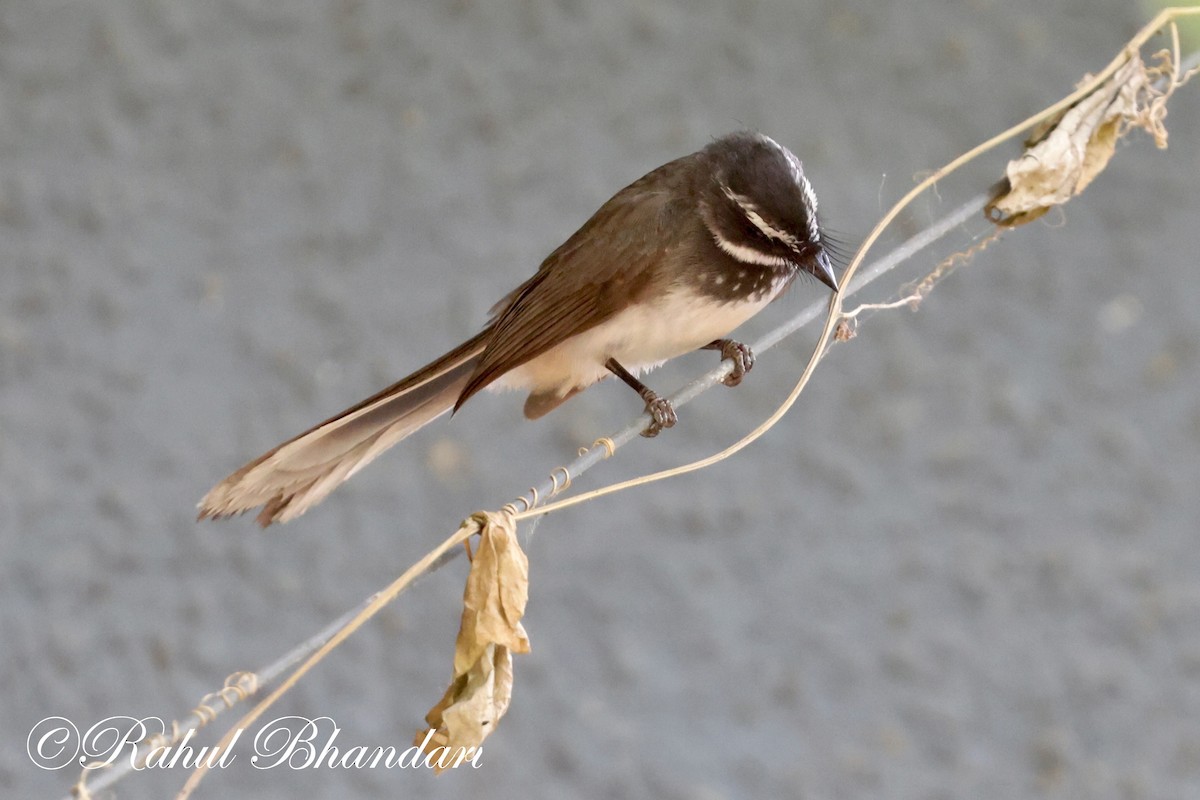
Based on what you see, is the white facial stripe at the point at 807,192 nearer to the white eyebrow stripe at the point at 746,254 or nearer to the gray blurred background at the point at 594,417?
the white eyebrow stripe at the point at 746,254

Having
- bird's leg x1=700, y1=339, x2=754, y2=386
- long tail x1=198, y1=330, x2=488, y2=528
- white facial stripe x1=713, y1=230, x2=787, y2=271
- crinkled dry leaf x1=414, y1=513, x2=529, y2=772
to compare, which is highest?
long tail x1=198, y1=330, x2=488, y2=528

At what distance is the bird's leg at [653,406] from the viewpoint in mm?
828

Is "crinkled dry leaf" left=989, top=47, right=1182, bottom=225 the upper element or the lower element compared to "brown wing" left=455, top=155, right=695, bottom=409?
lower

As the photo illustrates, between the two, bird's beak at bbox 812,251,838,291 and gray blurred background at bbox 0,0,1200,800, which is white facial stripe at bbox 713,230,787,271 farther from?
gray blurred background at bbox 0,0,1200,800

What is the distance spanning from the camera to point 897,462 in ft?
5.77

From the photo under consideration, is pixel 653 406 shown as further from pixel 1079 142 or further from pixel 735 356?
pixel 1079 142

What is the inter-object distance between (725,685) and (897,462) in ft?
1.37

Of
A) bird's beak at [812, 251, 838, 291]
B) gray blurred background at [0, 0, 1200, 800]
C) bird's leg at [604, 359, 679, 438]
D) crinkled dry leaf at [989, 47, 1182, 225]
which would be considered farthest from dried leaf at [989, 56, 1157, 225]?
gray blurred background at [0, 0, 1200, 800]

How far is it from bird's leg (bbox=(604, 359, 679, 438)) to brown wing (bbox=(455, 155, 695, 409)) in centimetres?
5

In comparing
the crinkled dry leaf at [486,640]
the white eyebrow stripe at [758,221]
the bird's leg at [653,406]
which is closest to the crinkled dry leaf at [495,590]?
the crinkled dry leaf at [486,640]

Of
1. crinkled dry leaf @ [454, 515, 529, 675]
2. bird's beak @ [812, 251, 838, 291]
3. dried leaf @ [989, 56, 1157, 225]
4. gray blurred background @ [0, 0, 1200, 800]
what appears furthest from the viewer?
gray blurred background @ [0, 0, 1200, 800]

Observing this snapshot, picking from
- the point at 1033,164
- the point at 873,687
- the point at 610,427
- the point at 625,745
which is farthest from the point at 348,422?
the point at 873,687

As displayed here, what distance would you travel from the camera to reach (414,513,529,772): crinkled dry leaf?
557 mm

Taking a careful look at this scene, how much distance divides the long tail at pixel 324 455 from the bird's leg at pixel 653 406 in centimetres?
15
